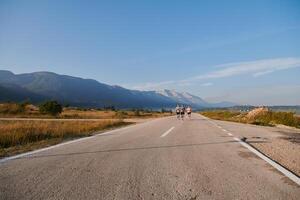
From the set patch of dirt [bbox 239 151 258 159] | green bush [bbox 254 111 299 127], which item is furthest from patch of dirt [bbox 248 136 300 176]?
green bush [bbox 254 111 299 127]

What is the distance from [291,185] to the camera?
6.39 meters

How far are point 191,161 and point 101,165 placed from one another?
2090 millimetres

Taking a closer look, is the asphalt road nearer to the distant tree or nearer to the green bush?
the green bush

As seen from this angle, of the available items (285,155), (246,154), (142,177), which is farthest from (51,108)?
(142,177)

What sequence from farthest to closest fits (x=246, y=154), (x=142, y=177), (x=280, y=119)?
(x=280, y=119), (x=246, y=154), (x=142, y=177)

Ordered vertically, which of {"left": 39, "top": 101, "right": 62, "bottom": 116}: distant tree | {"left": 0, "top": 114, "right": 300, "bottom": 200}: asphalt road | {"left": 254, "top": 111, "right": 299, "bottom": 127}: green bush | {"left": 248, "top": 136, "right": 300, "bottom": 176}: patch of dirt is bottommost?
{"left": 0, "top": 114, "right": 300, "bottom": 200}: asphalt road

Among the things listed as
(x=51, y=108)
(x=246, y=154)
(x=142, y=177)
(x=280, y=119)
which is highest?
(x=51, y=108)

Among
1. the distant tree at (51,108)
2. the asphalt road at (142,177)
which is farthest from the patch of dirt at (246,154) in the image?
the distant tree at (51,108)

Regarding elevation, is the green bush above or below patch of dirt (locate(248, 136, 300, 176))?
above

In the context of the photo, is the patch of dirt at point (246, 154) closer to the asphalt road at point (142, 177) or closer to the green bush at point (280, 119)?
the asphalt road at point (142, 177)

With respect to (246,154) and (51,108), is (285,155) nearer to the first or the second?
(246,154)

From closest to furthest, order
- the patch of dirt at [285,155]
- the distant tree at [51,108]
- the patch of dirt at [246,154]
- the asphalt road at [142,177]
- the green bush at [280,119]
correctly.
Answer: the asphalt road at [142,177] < the patch of dirt at [285,155] < the patch of dirt at [246,154] < the green bush at [280,119] < the distant tree at [51,108]

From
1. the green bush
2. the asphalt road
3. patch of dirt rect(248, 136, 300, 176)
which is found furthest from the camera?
the green bush

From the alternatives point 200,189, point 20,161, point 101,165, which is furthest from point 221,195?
point 20,161
